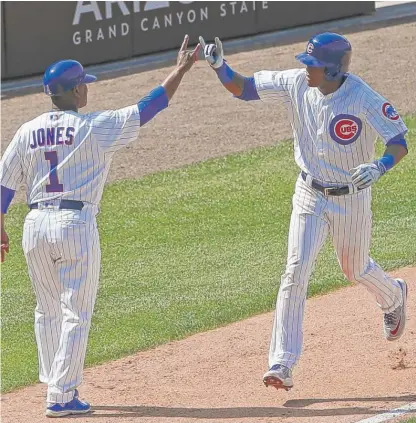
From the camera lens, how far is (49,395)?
21.8 feet

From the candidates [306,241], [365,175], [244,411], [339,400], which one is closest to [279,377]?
[244,411]

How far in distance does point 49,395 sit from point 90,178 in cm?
119

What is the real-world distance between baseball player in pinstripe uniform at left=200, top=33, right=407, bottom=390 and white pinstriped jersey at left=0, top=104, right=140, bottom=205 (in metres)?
0.83

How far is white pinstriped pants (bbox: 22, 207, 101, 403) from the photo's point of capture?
21.3 feet

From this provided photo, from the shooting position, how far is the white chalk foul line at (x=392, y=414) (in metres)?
6.30

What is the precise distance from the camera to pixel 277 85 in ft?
22.6

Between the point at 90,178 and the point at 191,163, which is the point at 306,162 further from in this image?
the point at 191,163

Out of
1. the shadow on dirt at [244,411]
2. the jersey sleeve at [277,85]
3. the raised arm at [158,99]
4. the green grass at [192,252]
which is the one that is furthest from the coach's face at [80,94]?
the green grass at [192,252]

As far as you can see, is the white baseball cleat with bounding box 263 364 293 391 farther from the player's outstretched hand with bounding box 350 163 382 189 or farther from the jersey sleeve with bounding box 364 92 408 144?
the jersey sleeve with bounding box 364 92 408 144

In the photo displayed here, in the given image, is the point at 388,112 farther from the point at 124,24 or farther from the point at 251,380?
the point at 124,24

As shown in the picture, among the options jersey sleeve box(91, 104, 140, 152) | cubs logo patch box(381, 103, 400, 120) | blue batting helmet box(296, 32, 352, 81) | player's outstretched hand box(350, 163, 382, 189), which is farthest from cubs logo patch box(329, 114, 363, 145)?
jersey sleeve box(91, 104, 140, 152)

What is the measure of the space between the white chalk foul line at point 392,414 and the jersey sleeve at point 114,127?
6.30ft

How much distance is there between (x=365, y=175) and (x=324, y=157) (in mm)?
464

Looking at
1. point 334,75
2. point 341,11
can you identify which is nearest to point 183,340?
point 334,75
